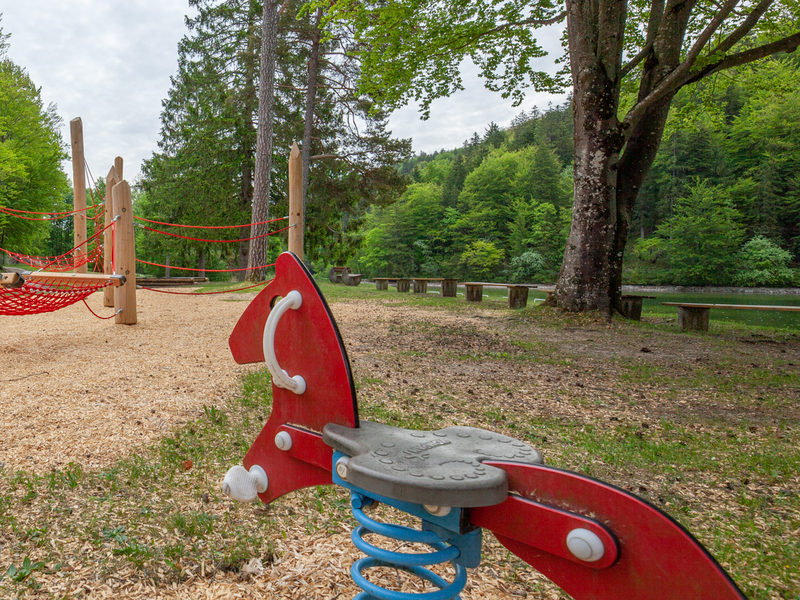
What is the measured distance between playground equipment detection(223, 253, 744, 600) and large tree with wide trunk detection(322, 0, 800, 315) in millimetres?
7620

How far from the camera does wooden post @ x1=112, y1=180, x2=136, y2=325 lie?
646cm

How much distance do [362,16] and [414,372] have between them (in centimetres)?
787

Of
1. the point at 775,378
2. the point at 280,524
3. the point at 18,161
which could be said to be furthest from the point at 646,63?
the point at 18,161

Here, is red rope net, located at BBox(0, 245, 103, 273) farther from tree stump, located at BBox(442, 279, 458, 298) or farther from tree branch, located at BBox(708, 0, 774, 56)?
tree branch, located at BBox(708, 0, 774, 56)

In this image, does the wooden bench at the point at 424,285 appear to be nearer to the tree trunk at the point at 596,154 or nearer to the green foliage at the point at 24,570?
the tree trunk at the point at 596,154

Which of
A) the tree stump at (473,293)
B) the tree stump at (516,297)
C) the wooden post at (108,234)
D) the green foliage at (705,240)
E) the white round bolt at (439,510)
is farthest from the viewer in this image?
the green foliage at (705,240)

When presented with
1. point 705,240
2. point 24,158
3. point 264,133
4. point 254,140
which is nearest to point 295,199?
point 264,133

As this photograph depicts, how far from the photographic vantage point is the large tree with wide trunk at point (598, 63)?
26.7ft

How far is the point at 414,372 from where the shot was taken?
4809mm

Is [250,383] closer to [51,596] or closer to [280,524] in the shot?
[280,524]

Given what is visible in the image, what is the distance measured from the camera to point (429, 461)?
114 centimetres

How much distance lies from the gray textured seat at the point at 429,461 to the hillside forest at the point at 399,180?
562 cm

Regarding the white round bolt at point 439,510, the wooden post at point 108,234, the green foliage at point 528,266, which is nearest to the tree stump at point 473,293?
the wooden post at point 108,234

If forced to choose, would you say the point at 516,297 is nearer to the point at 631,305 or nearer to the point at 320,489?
the point at 631,305
